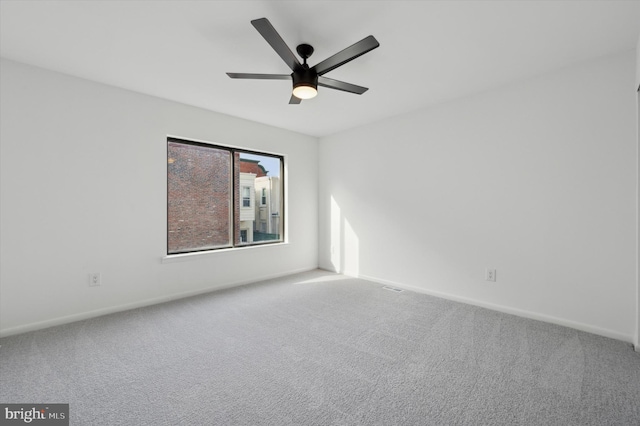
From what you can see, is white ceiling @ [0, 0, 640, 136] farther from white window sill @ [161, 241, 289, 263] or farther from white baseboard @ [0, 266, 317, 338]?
white baseboard @ [0, 266, 317, 338]

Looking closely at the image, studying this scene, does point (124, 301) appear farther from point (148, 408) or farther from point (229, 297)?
point (148, 408)

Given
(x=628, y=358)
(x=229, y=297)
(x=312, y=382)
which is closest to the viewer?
(x=312, y=382)

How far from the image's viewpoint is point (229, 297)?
3.48m

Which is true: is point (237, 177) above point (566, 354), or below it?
above

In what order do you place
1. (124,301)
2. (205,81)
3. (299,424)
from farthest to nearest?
(124,301) < (205,81) < (299,424)

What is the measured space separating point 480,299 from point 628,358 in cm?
120

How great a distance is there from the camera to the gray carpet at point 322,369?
155 cm

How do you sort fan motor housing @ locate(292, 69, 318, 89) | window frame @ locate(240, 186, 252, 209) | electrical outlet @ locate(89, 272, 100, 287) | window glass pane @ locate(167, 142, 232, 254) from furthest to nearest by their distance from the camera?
window frame @ locate(240, 186, 252, 209) → window glass pane @ locate(167, 142, 232, 254) → electrical outlet @ locate(89, 272, 100, 287) → fan motor housing @ locate(292, 69, 318, 89)

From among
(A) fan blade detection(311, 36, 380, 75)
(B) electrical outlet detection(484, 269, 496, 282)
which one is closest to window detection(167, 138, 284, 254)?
(A) fan blade detection(311, 36, 380, 75)

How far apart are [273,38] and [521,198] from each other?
9.13 ft

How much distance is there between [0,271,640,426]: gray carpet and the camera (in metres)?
1.55

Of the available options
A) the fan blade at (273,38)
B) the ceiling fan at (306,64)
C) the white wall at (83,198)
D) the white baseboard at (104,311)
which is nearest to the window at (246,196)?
the white wall at (83,198)

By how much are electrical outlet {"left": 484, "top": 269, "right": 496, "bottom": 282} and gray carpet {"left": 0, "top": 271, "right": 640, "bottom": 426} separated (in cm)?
36

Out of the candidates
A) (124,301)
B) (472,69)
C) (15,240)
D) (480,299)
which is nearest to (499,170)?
(472,69)
